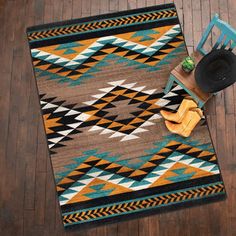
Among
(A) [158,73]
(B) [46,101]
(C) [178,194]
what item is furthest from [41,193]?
(A) [158,73]

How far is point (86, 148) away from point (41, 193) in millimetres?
431

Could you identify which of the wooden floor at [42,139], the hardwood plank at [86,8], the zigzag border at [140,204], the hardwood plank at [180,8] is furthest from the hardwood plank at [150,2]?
the zigzag border at [140,204]

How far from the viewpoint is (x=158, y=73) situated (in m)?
2.52

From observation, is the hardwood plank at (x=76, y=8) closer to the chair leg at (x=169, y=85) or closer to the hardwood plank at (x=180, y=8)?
the hardwood plank at (x=180, y=8)

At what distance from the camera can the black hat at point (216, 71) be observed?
77.3 inches

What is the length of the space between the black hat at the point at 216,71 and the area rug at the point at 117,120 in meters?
0.47

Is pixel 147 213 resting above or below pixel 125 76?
below

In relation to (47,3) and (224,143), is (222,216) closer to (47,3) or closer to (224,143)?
(224,143)

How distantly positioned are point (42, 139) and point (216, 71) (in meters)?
1.25

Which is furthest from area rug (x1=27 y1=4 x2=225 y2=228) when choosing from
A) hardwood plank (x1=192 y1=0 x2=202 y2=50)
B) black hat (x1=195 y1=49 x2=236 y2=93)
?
black hat (x1=195 y1=49 x2=236 y2=93)

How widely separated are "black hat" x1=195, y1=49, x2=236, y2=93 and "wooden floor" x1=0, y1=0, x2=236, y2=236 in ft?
1.64

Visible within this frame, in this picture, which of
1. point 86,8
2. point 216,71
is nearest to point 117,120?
point 216,71

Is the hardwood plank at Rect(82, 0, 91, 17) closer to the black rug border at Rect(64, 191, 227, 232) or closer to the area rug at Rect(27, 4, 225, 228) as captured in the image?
the area rug at Rect(27, 4, 225, 228)

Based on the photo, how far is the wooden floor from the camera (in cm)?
235
